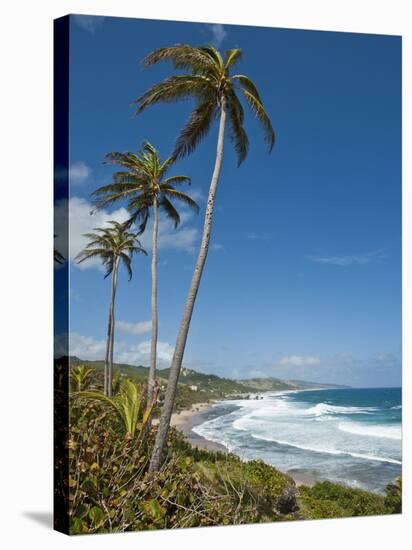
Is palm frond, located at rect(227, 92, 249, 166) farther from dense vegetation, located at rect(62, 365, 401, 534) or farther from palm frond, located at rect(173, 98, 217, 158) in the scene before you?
dense vegetation, located at rect(62, 365, 401, 534)

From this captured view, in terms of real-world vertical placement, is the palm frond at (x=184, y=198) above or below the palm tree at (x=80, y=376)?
above

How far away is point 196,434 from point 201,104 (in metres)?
3.51

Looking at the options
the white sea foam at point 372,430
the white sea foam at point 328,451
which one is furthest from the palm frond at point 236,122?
the white sea foam at point 372,430

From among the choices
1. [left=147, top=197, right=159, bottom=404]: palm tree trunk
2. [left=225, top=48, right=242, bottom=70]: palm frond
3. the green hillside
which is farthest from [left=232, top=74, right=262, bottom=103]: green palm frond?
the green hillside

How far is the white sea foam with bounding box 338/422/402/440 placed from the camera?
12.2 m

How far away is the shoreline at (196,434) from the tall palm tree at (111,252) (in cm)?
85

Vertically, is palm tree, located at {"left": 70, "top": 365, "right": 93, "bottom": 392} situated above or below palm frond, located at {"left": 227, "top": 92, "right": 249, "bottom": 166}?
below

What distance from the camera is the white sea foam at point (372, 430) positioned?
12164mm

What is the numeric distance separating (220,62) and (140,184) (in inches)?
60.7

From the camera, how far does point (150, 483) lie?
10.9 metres

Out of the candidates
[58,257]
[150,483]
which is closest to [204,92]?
[58,257]

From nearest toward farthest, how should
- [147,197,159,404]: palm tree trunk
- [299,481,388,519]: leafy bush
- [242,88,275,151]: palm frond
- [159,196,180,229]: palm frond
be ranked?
1. [147,197,159,404]: palm tree trunk
2. [159,196,180,229]: palm frond
3. [242,88,275,151]: palm frond
4. [299,481,388,519]: leafy bush

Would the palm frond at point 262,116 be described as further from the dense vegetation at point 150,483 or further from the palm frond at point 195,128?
the dense vegetation at point 150,483

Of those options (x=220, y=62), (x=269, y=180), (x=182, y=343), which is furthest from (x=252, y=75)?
(x=182, y=343)
